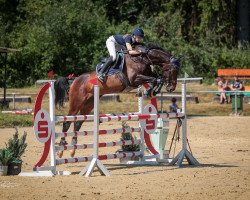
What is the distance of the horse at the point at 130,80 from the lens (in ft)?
50.2

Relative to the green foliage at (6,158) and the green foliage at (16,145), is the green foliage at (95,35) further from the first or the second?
the green foliage at (6,158)

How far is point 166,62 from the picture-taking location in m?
15.4

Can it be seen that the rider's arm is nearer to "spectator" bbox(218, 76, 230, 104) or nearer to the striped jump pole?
the striped jump pole

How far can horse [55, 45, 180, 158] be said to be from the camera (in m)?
15.3

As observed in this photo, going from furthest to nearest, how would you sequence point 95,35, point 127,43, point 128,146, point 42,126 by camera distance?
point 95,35 → point 127,43 → point 128,146 → point 42,126

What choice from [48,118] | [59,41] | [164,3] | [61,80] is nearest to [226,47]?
[164,3]

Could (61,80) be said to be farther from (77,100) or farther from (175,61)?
(175,61)

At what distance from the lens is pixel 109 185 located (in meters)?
11.4

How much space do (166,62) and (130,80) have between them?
0.79m

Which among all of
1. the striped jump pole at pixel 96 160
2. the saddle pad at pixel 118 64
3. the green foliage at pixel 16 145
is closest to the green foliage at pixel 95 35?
the saddle pad at pixel 118 64

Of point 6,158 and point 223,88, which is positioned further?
point 223,88

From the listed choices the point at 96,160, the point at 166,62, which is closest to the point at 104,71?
the point at 166,62

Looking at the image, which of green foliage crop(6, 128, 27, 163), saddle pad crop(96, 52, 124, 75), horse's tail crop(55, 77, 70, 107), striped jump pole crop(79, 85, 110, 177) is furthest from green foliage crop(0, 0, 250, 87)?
striped jump pole crop(79, 85, 110, 177)

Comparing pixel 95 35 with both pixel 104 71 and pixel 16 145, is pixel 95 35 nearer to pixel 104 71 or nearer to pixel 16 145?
pixel 104 71
